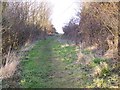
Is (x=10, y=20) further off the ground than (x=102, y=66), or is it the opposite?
(x=10, y=20)

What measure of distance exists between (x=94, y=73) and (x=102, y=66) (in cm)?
54

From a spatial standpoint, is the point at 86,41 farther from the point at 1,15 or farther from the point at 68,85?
the point at 68,85

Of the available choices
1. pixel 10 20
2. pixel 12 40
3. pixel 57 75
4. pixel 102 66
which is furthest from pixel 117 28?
pixel 12 40

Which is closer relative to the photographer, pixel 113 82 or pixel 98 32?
pixel 113 82

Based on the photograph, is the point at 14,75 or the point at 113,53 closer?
the point at 14,75

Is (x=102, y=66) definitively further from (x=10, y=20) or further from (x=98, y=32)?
(x=98, y=32)

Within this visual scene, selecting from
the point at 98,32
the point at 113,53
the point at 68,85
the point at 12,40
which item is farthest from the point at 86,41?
the point at 68,85

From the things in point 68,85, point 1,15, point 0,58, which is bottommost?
point 68,85

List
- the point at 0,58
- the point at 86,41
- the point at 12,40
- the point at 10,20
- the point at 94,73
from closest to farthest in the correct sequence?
the point at 94,73, the point at 0,58, the point at 10,20, the point at 12,40, the point at 86,41

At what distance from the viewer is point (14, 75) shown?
32.5 ft

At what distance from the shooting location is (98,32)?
16.7 m

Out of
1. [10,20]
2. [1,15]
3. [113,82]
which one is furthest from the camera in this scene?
[10,20]

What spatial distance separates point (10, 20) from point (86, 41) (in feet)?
24.4

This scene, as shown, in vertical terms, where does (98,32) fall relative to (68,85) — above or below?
above
